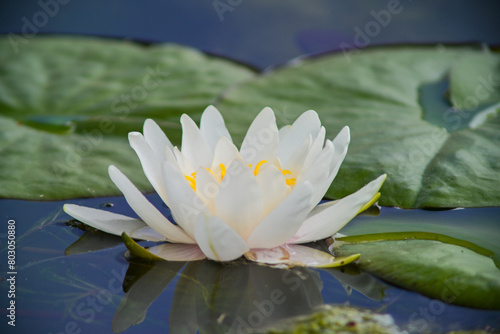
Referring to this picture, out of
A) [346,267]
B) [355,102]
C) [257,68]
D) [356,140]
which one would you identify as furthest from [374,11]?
[346,267]

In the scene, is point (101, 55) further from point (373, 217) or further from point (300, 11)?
point (373, 217)

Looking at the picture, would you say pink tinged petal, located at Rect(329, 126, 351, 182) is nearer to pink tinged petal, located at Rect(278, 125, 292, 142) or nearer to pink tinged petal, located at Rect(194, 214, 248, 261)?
pink tinged petal, located at Rect(278, 125, 292, 142)

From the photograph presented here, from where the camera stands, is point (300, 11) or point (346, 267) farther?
point (300, 11)

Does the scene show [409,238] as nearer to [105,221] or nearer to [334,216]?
[334,216]

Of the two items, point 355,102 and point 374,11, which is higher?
point 374,11

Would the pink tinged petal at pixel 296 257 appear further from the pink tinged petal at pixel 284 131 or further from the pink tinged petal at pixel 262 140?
the pink tinged petal at pixel 284 131
